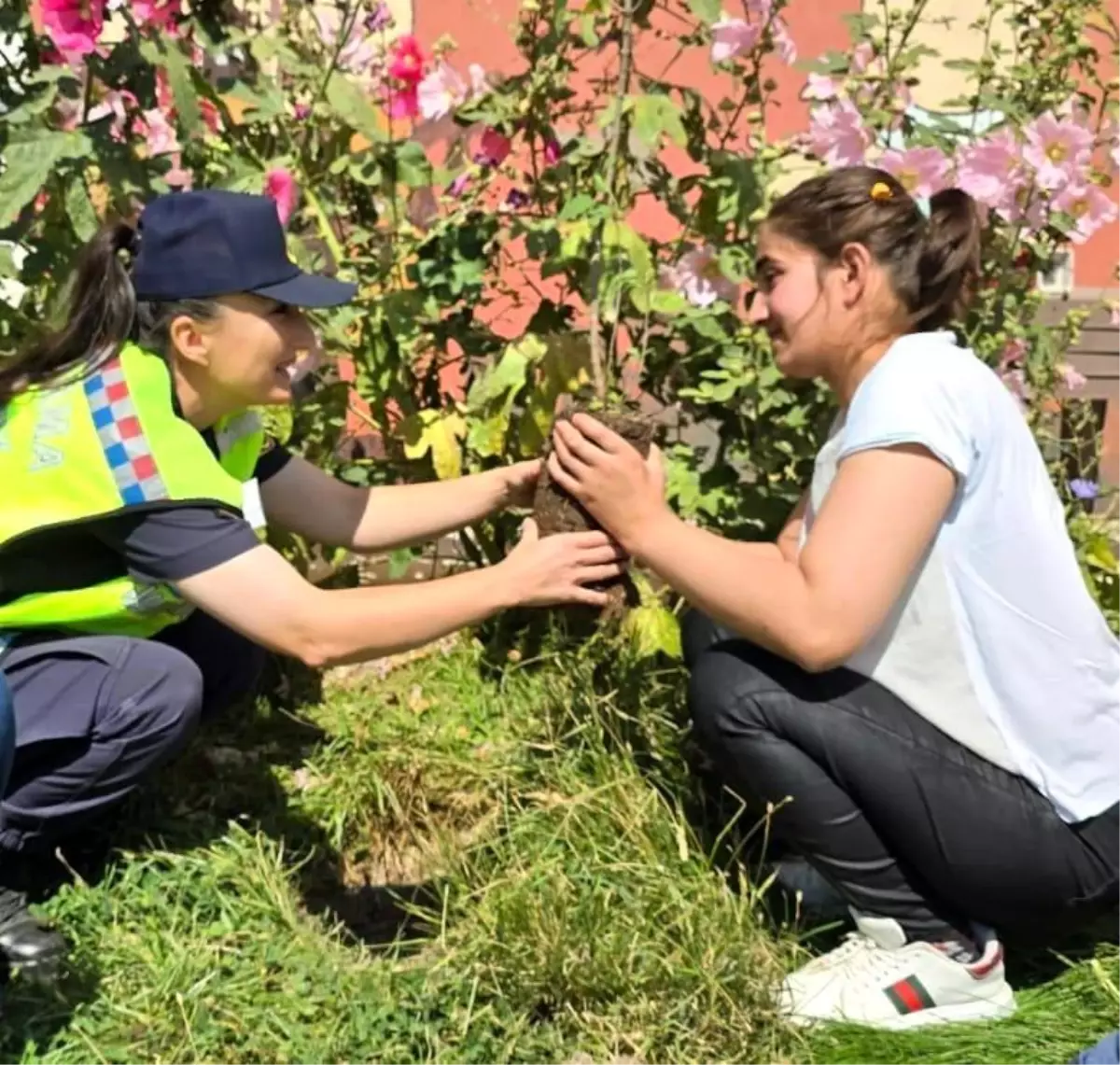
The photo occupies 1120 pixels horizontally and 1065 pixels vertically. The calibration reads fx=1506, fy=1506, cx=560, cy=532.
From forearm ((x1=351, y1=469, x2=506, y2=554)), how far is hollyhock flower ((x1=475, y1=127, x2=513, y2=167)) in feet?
2.37

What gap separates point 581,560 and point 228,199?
723 mm

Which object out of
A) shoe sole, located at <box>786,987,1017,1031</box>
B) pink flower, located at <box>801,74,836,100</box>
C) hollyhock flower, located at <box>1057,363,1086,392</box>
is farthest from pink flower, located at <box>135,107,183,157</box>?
shoe sole, located at <box>786,987,1017,1031</box>

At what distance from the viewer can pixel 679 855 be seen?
2324 mm

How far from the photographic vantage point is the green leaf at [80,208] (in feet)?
8.96

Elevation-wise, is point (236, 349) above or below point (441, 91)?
below

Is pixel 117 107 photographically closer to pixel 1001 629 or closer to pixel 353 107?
pixel 353 107

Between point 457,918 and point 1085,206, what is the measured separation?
1676 mm

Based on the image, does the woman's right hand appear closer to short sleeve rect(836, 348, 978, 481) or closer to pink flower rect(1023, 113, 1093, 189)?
short sleeve rect(836, 348, 978, 481)

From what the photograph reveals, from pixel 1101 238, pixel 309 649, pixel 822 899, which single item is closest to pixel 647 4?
pixel 309 649

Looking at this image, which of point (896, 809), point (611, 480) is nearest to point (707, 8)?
point (611, 480)

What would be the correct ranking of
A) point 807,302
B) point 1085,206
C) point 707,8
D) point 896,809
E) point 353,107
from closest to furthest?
point 896,809
point 807,302
point 707,8
point 1085,206
point 353,107

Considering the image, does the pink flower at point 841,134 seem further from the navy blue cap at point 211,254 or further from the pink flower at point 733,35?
the navy blue cap at point 211,254

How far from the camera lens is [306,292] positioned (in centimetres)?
215

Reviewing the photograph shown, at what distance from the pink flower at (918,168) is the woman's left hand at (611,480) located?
86 cm
